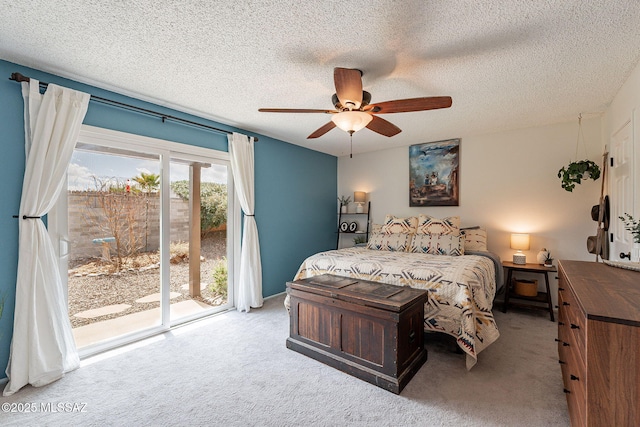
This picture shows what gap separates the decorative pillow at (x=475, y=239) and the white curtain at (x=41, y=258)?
4453mm

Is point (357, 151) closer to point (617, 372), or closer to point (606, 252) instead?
point (606, 252)

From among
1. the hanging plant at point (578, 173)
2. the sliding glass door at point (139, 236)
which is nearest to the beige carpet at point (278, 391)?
the sliding glass door at point (139, 236)

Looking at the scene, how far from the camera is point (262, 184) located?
4.22 metres

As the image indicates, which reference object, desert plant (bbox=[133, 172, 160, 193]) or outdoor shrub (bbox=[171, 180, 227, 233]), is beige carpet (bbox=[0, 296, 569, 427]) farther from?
desert plant (bbox=[133, 172, 160, 193])

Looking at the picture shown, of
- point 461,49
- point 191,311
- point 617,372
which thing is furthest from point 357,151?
point 617,372

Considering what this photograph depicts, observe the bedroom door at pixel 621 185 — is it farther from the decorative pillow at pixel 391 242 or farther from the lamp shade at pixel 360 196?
the lamp shade at pixel 360 196

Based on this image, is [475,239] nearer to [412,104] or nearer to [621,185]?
[621,185]

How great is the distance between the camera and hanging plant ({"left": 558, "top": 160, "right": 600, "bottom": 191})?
3.30m

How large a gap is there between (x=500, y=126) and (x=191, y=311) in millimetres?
4692

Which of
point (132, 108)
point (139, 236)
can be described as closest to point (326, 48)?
point (132, 108)

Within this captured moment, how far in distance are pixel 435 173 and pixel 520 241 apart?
1.55 meters

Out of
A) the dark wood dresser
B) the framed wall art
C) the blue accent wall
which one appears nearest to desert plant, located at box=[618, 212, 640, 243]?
the dark wood dresser

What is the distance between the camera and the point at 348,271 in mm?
3076

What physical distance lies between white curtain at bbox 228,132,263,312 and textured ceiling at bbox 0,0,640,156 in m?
0.79
